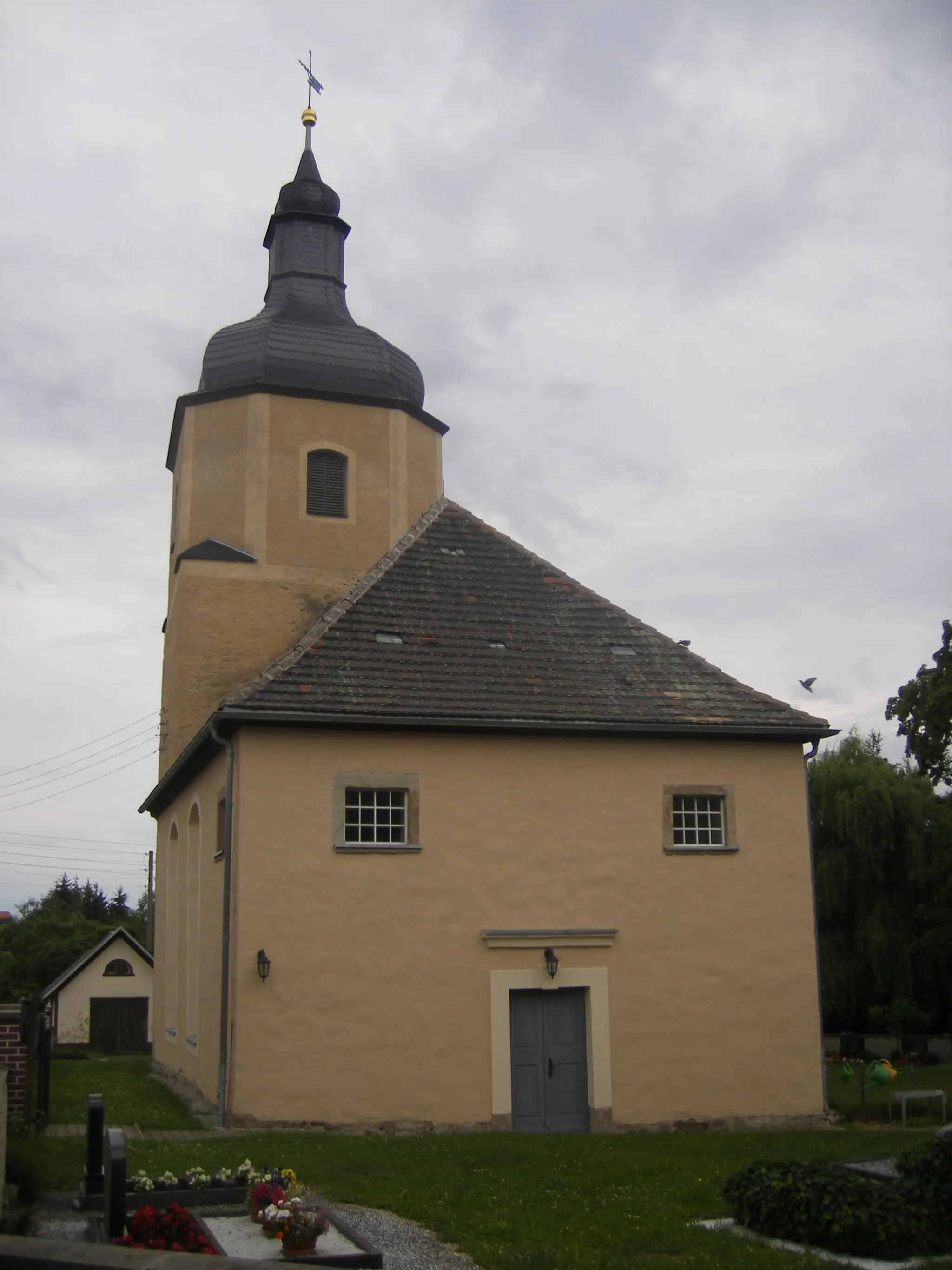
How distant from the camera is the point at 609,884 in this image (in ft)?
57.1

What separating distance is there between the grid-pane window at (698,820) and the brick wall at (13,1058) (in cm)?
868

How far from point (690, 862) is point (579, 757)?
207 centimetres

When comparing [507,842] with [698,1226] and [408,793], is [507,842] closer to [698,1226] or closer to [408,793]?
[408,793]

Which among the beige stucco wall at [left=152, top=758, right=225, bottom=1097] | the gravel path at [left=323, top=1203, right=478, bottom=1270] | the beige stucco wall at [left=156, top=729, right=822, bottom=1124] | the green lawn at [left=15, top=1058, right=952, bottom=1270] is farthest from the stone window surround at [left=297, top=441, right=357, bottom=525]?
the gravel path at [left=323, top=1203, right=478, bottom=1270]

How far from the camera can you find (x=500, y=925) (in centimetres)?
1688

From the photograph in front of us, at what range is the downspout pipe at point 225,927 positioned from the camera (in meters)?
15.7

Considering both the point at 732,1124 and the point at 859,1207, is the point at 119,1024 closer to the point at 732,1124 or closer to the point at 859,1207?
the point at 732,1124

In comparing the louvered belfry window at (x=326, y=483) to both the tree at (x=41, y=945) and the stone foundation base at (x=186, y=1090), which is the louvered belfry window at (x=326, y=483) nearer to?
the stone foundation base at (x=186, y=1090)

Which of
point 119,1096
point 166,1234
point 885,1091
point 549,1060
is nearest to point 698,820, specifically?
point 549,1060

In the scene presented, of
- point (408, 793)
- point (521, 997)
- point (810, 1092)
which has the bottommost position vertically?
point (810, 1092)

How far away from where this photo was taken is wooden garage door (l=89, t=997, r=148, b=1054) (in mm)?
39000

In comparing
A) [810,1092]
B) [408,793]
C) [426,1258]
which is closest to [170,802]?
[408,793]

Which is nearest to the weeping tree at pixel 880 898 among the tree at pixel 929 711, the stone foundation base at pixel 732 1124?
the tree at pixel 929 711

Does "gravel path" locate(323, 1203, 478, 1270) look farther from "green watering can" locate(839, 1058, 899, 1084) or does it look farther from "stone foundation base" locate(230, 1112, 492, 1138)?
"green watering can" locate(839, 1058, 899, 1084)
